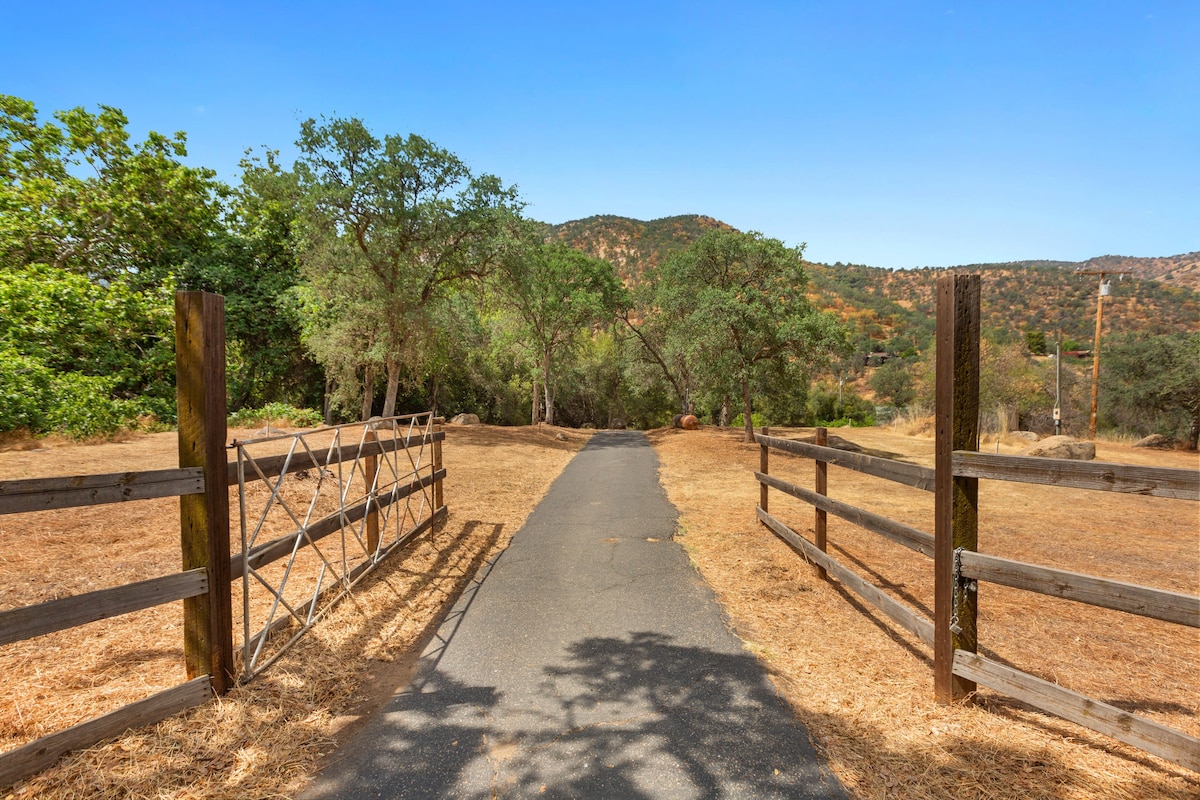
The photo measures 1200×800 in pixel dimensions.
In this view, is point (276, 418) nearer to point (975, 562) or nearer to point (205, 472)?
point (205, 472)

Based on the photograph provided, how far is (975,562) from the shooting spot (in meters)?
3.34

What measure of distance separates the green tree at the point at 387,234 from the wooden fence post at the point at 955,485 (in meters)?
17.6

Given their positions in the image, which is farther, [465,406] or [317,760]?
[465,406]

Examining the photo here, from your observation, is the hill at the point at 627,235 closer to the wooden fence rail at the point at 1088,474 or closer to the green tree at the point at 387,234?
the green tree at the point at 387,234

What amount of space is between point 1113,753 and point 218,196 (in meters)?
30.8

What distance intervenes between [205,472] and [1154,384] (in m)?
35.7

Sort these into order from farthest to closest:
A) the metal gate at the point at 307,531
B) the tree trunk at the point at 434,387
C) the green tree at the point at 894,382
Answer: the green tree at the point at 894,382 → the tree trunk at the point at 434,387 → the metal gate at the point at 307,531


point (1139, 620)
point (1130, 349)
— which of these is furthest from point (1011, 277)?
point (1139, 620)

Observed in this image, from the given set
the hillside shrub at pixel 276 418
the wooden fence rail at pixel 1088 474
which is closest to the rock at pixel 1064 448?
the wooden fence rail at pixel 1088 474

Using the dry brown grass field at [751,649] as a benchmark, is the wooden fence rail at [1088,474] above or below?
above

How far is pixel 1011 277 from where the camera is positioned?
70.1m

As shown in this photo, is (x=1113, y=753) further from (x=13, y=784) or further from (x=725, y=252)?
(x=725, y=252)

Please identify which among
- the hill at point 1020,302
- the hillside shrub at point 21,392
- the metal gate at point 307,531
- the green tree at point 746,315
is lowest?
the metal gate at point 307,531

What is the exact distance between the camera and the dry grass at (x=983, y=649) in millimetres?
2768
